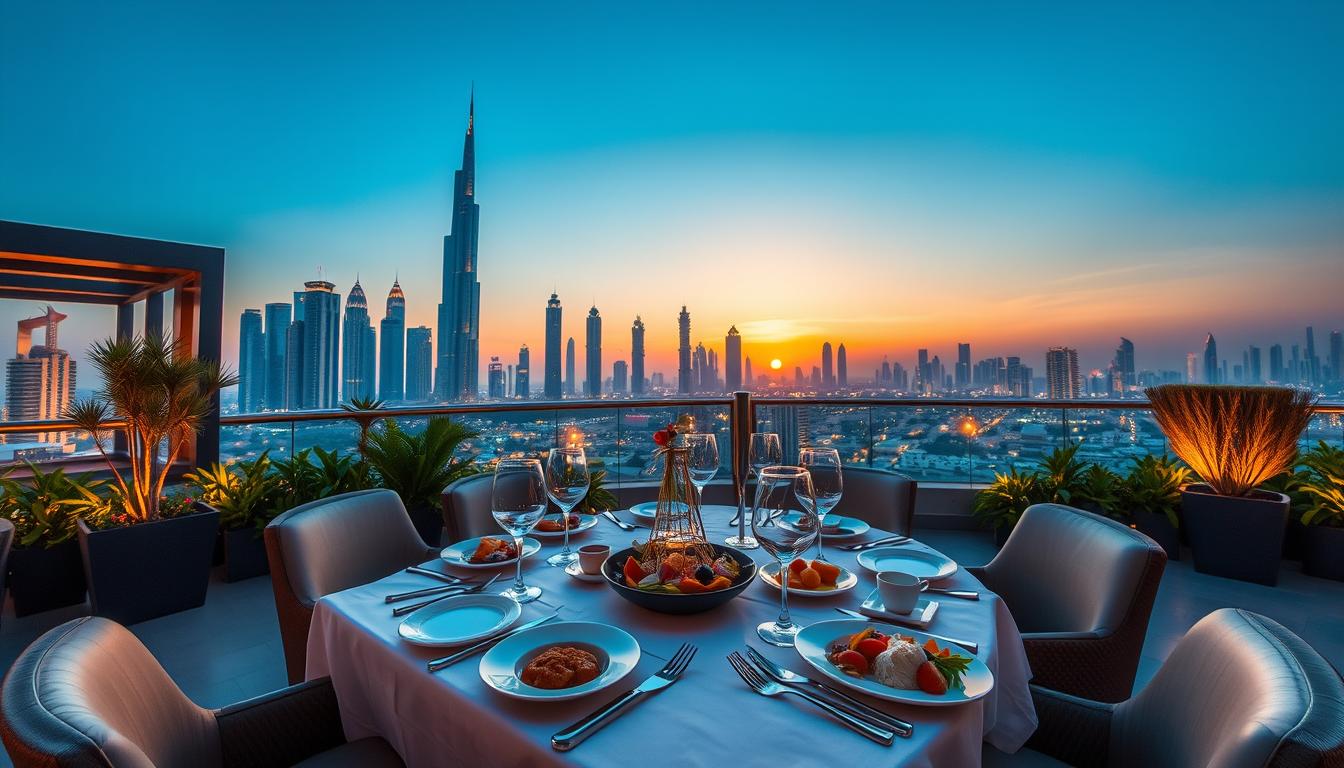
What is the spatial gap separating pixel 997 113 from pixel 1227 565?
17.7 feet

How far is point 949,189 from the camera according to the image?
7.42m

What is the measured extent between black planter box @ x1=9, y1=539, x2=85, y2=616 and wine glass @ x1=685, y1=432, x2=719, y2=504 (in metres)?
4.24

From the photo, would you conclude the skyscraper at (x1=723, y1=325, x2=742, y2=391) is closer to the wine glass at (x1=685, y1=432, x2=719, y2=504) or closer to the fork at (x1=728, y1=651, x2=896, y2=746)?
the wine glass at (x1=685, y1=432, x2=719, y2=504)

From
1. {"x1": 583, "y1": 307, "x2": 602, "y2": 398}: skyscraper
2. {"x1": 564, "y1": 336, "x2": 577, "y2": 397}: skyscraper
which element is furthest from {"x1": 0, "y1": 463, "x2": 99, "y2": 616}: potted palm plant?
{"x1": 564, "y1": 336, "x2": 577, "y2": 397}: skyscraper

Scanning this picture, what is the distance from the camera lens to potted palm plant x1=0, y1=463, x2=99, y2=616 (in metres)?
3.23

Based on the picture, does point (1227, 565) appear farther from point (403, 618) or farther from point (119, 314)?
point (119, 314)

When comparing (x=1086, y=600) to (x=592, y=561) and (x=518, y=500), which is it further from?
(x=518, y=500)

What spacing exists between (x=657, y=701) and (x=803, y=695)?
230 millimetres

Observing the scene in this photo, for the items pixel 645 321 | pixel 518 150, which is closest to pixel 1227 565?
pixel 645 321

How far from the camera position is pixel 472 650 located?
1021mm

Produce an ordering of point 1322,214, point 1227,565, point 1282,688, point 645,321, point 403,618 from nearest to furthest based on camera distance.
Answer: point 1282,688
point 403,618
point 1227,565
point 1322,214
point 645,321

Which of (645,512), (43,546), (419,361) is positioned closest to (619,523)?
(645,512)

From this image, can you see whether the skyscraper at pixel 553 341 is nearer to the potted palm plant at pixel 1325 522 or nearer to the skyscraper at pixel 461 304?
the skyscraper at pixel 461 304

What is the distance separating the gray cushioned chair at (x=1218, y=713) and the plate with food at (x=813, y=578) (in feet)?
1.55
